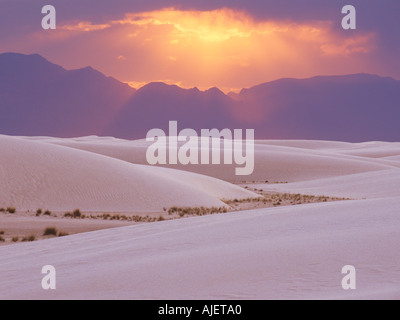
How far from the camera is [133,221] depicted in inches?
899

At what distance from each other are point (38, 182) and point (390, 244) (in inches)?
889

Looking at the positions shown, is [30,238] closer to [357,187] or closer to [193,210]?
[193,210]

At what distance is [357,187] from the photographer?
44.4 meters

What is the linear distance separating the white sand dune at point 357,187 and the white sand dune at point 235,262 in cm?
2780

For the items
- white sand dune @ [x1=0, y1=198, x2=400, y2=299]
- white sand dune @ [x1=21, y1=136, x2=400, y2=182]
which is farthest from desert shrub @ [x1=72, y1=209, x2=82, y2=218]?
white sand dune @ [x1=21, y1=136, x2=400, y2=182]

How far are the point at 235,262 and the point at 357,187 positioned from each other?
37973 mm

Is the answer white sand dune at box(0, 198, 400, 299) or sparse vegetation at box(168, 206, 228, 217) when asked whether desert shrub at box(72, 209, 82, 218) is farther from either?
white sand dune at box(0, 198, 400, 299)

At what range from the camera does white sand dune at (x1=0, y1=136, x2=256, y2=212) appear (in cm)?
2681

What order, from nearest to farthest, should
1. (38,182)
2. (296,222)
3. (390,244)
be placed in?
(390,244) < (296,222) < (38,182)

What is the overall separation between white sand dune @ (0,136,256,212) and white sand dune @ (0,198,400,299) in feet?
47.9

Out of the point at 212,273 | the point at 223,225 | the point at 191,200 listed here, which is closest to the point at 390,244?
the point at 212,273

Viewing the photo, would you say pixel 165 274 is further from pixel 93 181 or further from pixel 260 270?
pixel 93 181
